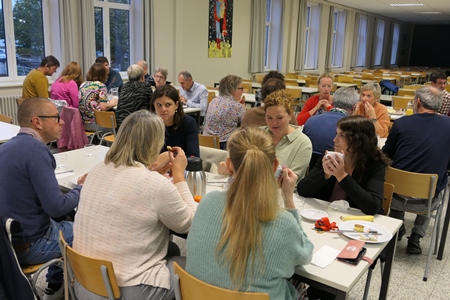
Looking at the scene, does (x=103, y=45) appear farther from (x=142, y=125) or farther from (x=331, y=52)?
(x=331, y=52)

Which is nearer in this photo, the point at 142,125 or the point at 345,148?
the point at 142,125

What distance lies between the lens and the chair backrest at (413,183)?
286 cm

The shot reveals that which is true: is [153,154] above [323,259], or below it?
above

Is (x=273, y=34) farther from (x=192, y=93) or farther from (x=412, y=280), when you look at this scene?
(x=412, y=280)

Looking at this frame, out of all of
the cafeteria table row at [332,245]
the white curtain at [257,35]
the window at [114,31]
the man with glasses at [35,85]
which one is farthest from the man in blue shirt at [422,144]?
the white curtain at [257,35]

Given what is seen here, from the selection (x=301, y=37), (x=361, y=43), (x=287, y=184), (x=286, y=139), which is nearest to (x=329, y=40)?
(x=301, y=37)

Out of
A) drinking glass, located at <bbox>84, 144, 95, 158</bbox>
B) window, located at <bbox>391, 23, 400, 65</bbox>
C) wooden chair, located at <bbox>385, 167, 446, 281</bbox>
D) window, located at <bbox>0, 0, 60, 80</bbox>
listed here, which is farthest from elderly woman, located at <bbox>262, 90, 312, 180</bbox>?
window, located at <bbox>391, 23, 400, 65</bbox>

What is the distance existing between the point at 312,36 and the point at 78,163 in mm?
12569

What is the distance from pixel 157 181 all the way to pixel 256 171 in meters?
0.49

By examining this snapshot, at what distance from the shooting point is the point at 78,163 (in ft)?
9.68

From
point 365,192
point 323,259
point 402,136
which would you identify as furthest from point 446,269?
point 323,259

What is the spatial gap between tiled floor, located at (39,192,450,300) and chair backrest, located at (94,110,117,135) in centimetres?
197

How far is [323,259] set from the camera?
1.69m

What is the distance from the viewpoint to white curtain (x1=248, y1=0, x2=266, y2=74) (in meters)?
10.6
